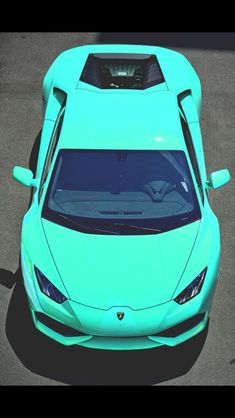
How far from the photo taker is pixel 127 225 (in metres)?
5.75

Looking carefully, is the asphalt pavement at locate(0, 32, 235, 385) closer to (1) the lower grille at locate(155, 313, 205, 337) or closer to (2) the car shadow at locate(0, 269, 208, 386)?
(2) the car shadow at locate(0, 269, 208, 386)

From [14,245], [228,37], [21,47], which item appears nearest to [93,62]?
[14,245]

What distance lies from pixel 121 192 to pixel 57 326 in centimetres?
129

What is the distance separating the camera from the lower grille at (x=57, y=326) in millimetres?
5469

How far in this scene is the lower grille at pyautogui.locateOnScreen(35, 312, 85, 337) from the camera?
5469 millimetres

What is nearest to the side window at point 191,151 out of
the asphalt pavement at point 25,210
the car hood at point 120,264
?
the car hood at point 120,264

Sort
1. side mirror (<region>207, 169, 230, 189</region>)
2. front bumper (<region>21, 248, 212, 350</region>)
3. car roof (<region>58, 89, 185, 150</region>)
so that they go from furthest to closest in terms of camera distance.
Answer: side mirror (<region>207, 169, 230, 189</region>) → car roof (<region>58, 89, 185, 150</region>) → front bumper (<region>21, 248, 212, 350</region>)

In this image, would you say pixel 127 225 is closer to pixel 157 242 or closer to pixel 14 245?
pixel 157 242

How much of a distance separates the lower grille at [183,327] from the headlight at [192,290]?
0.18 metres

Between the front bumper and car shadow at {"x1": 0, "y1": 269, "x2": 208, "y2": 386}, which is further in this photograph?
car shadow at {"x1": 0, "y1": 269, "x2": 208, "y2": 386}

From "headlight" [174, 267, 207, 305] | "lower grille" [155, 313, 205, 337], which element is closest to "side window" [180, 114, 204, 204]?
"headlight" [174, 267, 207, 305]

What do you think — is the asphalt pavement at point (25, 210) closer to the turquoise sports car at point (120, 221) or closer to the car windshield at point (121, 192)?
the turquoise sports car at point (120, 221)

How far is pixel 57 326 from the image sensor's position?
555 cm
